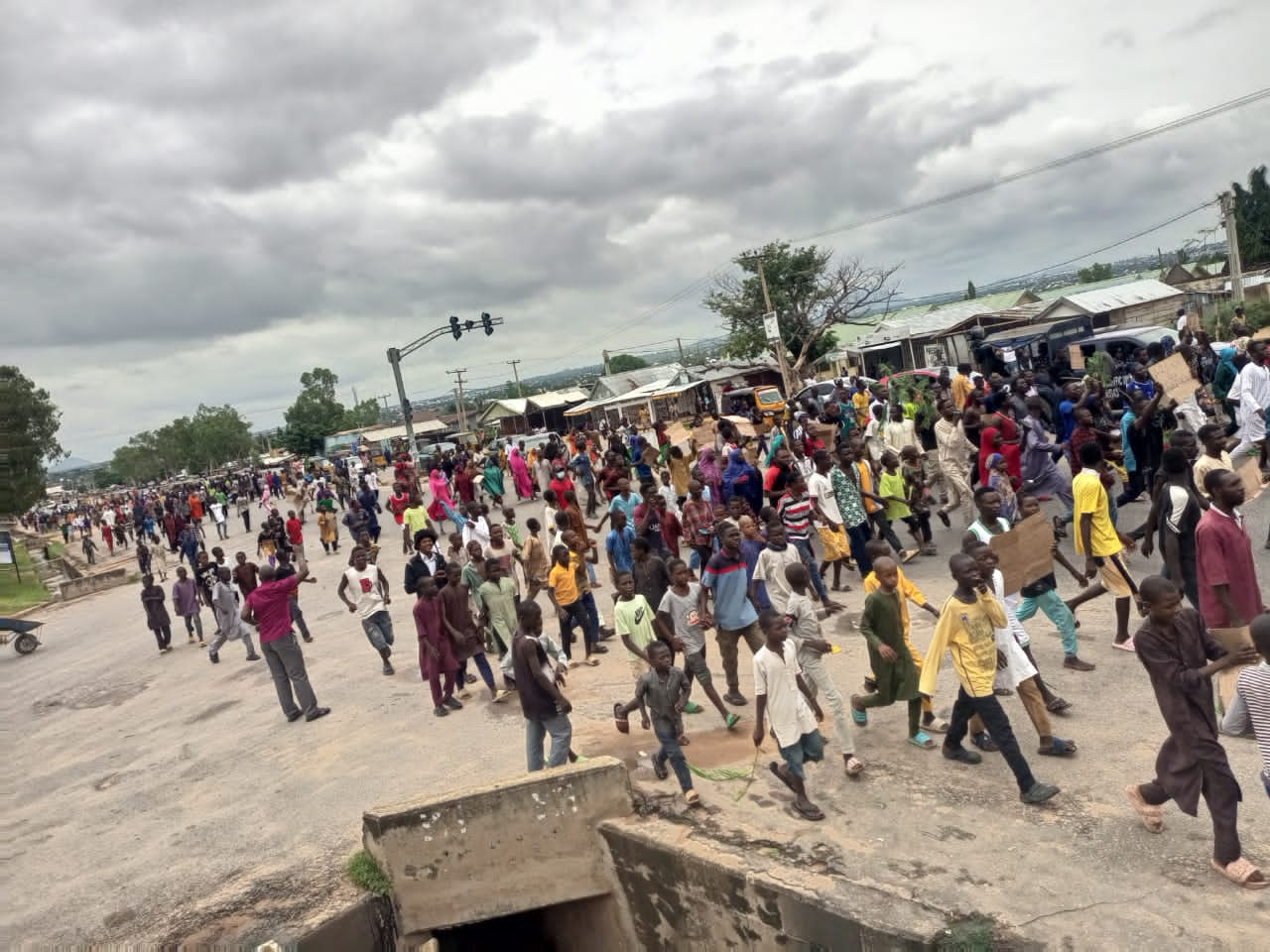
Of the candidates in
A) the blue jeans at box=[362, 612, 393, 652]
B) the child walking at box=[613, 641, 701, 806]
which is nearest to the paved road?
the child walking at box=[613, 641, 701, 806]

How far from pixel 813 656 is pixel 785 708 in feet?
1.98

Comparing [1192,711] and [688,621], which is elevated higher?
[688,621]

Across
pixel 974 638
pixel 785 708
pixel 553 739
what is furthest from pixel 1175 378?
pixel 553 739

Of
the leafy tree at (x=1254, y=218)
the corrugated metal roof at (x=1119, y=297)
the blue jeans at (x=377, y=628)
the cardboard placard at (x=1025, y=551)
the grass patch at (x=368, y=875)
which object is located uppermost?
the leafy tree at (x=1254, y=218)

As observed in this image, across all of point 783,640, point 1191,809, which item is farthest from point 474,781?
point 1191,809

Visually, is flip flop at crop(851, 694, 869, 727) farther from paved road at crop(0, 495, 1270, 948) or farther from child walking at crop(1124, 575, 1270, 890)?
child walking at crop(1124, 575, 1270, 890)

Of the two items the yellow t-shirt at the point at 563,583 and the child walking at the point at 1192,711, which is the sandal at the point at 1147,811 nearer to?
the child walking at the point at 1192,711

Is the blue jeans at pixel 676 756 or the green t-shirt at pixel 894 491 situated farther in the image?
the green t-shirt at pixel 894 491

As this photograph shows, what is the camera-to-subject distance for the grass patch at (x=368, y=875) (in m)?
6.11

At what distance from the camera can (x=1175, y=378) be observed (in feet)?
35.8

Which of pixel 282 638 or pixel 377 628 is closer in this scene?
pixel 282 638

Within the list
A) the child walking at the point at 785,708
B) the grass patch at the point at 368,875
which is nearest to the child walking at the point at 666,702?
the child walking at the point at 785,708

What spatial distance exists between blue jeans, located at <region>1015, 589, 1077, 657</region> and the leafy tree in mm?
51827

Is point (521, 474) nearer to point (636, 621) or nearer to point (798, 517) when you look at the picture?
point (798, 517)
